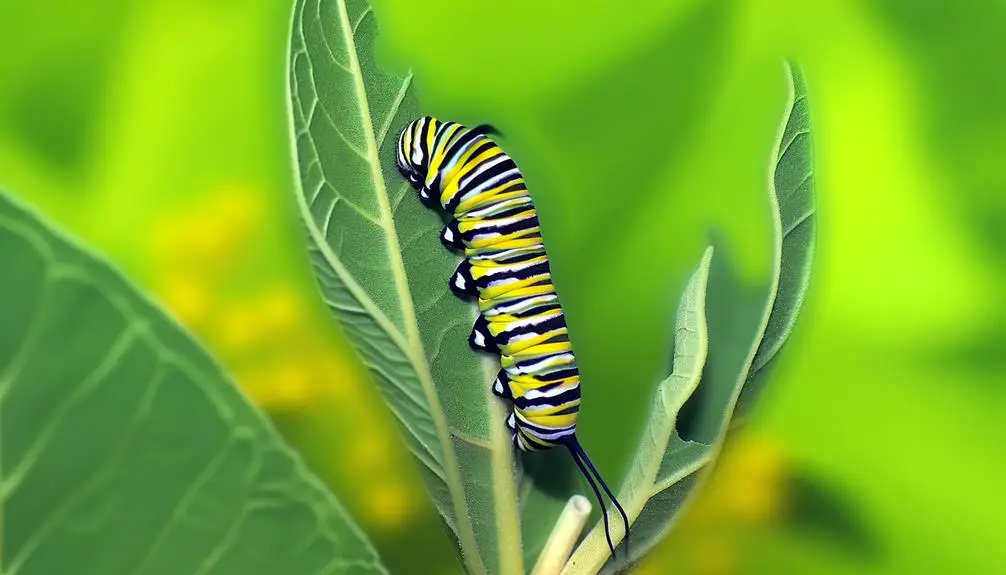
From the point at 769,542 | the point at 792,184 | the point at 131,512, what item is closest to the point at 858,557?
the point at 769,542

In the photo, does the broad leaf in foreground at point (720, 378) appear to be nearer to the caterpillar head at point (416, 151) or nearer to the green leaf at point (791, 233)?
the green leaf at point (791, 233)

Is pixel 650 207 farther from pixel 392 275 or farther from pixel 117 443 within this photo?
pixel 117 443

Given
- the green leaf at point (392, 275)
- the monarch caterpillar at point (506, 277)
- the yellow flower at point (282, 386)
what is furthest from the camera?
the yellow flower at point (282, 386)

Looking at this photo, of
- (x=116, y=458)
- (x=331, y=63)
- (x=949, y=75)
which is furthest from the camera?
(x=949, y=75)

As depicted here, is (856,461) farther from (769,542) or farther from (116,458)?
(116,458)

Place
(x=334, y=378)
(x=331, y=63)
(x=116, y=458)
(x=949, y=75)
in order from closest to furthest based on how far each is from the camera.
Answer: (x=116, y=458), (x=331, y=63), (x=949, y=75), (x=334, y=378)

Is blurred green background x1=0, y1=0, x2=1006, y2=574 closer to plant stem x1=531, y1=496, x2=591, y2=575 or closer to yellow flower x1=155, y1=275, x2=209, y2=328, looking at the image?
yellow flower x1=155, y1=275, x2=209, y2=328

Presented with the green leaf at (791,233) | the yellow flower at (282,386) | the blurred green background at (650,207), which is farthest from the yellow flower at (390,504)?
the green leaf at (791,233)

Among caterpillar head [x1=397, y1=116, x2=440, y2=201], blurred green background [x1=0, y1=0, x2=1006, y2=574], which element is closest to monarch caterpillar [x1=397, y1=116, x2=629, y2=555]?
caterpillar head [x1=397, y1=116, x2=440, y2=201]

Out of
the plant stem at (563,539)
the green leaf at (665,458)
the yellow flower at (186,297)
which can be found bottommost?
the plant stem at (563,539)
